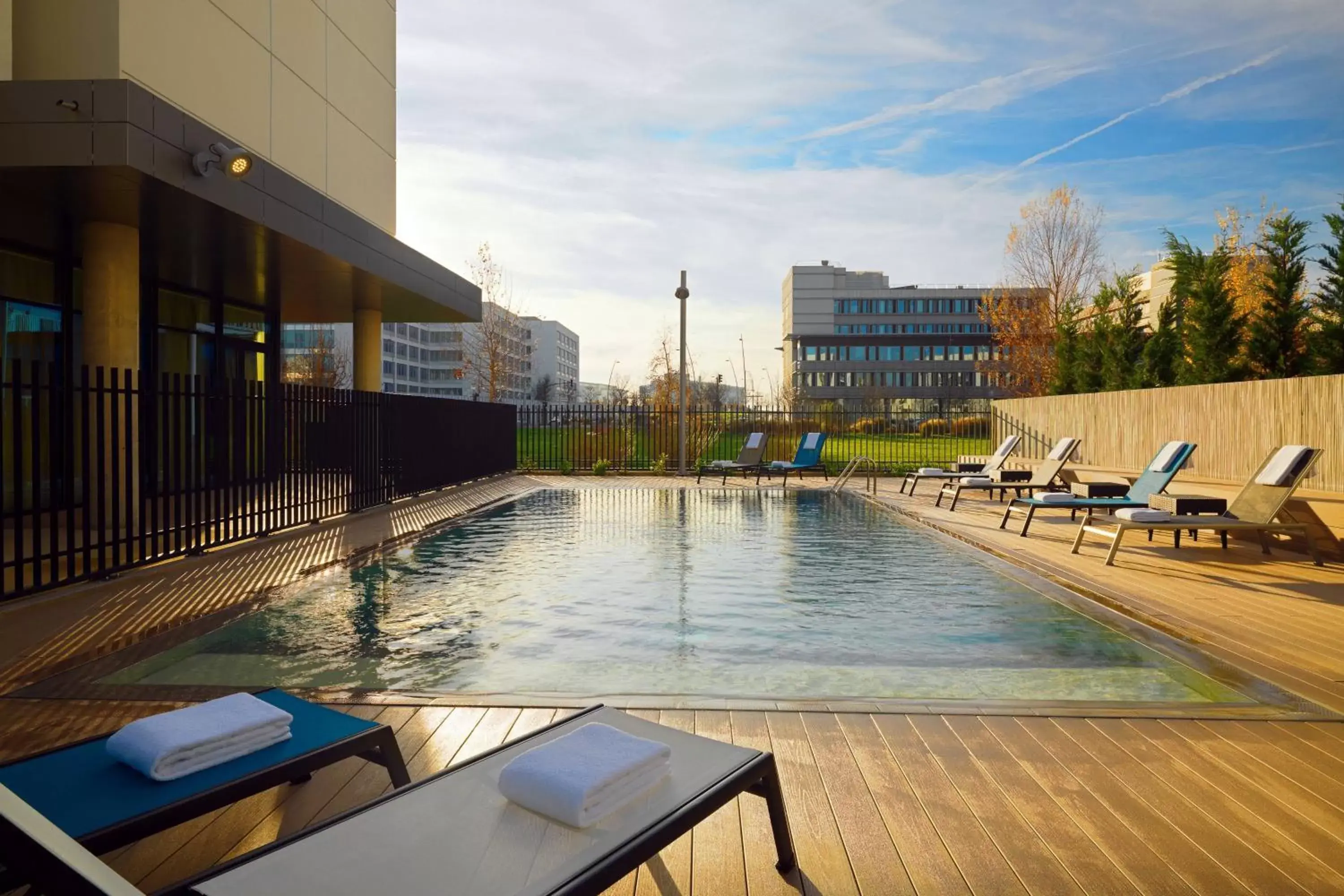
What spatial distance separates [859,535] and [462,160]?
1019cm

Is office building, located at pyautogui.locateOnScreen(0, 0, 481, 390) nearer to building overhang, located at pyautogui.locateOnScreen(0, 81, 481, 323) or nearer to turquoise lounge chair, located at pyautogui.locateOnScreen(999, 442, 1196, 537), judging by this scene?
building overhang, located at pyautogui.locateOnScreen(0, 81, 481, 323)

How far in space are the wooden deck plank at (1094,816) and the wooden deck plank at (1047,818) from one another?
0.02 meters

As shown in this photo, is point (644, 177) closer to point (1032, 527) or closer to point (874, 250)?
point (1032, 527)

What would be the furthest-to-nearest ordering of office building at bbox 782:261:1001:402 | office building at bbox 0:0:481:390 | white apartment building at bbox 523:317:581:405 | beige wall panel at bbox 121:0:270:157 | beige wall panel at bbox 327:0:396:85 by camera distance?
white apartment building at bbox 523:317:581:405
office building at bbox 782:261:1001:402
beige wall panel at bbox 327:0:396:85
beige wall panel at bbox 121:0:270:157
office building at bbox 0:0:481:390

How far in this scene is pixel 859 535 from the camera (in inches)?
384

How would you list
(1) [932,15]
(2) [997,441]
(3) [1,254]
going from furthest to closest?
(2) [997,441] → (1) [932,15] → (3) [1,254]

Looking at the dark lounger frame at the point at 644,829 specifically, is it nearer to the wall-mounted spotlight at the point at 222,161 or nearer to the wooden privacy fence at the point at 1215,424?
the wall-mounted spotlight at the point at 222,161

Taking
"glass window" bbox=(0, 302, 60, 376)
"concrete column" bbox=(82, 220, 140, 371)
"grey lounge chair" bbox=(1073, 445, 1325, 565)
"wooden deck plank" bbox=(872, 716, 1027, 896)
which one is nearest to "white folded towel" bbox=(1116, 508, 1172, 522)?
"grey lounge chair" bbox=(1073, 445, 1325, 565)

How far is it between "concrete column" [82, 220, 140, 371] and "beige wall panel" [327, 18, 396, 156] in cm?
502

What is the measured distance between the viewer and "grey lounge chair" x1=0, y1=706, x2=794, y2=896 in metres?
1.36

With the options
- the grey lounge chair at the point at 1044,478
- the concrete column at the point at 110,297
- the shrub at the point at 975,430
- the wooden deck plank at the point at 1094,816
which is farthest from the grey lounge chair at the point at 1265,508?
the shrub at the point at 975,430

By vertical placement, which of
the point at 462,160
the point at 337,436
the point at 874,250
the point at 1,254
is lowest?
the point at 337,436

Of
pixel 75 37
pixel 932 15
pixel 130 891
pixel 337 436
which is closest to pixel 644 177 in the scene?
pixel 932 15

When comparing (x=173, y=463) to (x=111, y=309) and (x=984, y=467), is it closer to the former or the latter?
(x=111, y=309)
